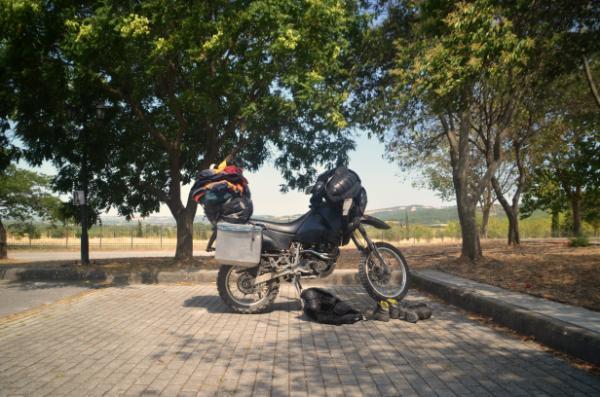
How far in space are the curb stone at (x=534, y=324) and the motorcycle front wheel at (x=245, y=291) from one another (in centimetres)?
293

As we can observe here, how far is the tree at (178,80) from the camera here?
9914mm

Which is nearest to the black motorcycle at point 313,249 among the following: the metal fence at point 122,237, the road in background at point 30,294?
the road in background at point 30,294

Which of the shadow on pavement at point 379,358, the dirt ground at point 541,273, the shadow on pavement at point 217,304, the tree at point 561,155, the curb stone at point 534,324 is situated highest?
the tree at point 561,155

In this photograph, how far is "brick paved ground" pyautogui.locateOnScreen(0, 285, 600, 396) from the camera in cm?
378

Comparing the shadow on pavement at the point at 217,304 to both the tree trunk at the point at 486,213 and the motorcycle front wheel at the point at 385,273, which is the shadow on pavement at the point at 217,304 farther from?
the tree trunk at the point at 486,213

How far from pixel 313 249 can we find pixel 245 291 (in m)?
1.17

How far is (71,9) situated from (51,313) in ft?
22.3

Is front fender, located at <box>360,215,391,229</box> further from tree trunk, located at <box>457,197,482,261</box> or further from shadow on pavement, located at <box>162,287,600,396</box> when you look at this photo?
tree trunk, located at <box>457,197,482,261</box>

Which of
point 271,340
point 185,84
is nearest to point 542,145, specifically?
point 185,84

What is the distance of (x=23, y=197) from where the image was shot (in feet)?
107

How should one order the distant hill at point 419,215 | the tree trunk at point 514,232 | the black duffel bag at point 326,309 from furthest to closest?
the distant hill at point 419,215 < the tree trunk at point 514,232 < the black duffel bag at point 326,309

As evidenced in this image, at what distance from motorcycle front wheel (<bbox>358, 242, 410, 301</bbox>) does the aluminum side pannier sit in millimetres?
1545

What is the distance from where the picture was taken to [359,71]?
45.9 feet

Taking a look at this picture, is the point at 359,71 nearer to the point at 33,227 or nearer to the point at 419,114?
the point at 419,114
